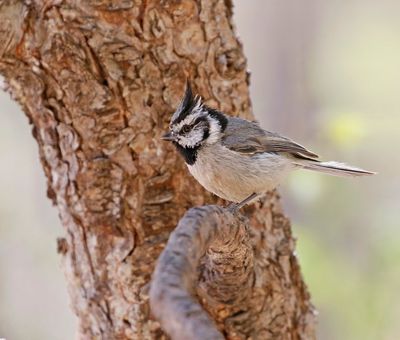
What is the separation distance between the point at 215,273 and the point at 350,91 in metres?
5.73

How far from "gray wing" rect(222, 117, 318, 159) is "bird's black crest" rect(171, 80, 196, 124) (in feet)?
0.92

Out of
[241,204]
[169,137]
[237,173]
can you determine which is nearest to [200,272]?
[241,204]

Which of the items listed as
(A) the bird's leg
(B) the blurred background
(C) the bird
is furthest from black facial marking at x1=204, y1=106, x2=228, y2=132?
(B) the blurred background

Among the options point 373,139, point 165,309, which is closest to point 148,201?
point 165,309

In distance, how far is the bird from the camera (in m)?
3.18

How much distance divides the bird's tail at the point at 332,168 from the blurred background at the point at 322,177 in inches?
30.3

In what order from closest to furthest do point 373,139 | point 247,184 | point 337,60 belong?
1. point 247,184
2. point 373,139
3. point 337,60

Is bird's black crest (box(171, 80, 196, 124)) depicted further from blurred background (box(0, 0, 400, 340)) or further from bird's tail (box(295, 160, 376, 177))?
blurred background (box(0, 0, 400, 340))

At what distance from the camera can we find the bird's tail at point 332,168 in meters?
3.56

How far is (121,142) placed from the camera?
3.09m

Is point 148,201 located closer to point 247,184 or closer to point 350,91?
point 247,184

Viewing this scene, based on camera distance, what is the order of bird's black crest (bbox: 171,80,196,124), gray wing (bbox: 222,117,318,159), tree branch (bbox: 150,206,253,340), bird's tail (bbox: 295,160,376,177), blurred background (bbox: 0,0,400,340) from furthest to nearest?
blurred background (bbox: 0,0,400,340) → bird's tail (bbox: 295,160,376,177) → gray wing (bbox: 222,117,318,159) → bird's black crest (bbox: 171,80,196,124) → tree branch (bbox: 150,206,253,340)

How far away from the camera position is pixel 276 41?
30.5 ft

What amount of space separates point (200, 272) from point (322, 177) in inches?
79.4
